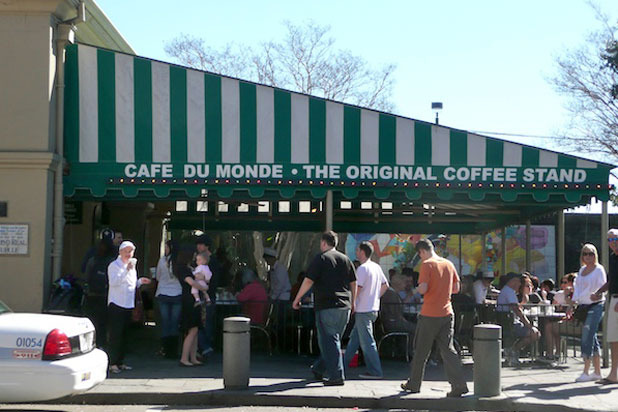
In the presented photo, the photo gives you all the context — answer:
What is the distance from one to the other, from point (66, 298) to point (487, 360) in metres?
5.99

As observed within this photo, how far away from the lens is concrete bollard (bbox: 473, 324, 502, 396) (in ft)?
31.8

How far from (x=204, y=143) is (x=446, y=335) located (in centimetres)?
488

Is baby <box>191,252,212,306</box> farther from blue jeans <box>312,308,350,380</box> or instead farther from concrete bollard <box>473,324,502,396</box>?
concrete bollard <box>473,324,502,396</box>

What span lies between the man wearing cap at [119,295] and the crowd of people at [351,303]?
1 centimetres

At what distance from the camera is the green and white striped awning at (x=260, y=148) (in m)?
12.5

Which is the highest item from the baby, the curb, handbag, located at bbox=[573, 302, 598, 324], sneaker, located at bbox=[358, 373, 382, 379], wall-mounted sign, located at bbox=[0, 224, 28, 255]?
wall-mounted sign, located at bbox=[0, 224, 28, 255]

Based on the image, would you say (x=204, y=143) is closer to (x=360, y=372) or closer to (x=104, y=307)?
(x=104, y=307)

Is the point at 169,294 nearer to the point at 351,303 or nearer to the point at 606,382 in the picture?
the point at 351,303

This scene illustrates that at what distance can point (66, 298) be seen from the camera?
12.1 meters

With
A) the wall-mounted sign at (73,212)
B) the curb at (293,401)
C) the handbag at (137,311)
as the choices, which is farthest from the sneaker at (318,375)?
the wall-mounted sign at (73,212)

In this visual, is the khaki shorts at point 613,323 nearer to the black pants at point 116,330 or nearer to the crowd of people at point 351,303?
the crowd of people at point 351,303

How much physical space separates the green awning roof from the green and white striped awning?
1 centimetres

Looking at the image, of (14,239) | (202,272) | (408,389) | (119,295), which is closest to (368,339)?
(408,389)

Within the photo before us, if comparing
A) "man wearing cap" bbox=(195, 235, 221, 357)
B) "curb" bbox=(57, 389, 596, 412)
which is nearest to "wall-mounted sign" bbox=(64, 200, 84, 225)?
"man wearing cap" bbox=(195, 235, 221, 357)
